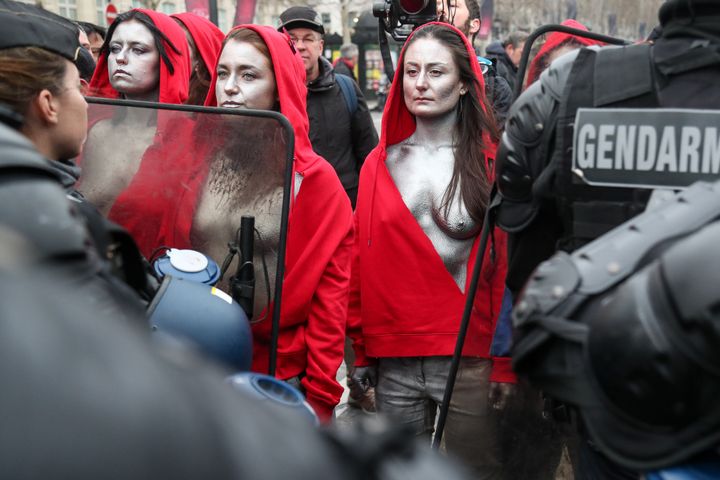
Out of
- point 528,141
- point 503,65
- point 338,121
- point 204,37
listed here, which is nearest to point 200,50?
point 204,37

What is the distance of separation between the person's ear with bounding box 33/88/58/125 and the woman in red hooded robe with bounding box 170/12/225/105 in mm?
2032

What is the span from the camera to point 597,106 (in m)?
1.92

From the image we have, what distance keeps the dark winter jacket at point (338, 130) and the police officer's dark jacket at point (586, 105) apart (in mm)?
2581

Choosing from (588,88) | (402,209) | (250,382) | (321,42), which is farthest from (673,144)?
(321,42)

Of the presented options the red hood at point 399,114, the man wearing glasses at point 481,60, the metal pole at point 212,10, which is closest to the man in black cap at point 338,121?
the man wearing glasses at point 481,60

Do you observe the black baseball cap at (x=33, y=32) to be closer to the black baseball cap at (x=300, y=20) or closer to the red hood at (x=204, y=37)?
the red hood at (x=204, y=37)

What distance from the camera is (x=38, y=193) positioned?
2.91 feet

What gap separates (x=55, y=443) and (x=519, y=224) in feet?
5.69

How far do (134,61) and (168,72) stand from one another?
15cm

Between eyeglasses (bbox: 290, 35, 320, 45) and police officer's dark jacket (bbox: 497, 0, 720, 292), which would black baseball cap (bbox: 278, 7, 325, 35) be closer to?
eyeglasses (bbox: 290, 35, 320, 45)

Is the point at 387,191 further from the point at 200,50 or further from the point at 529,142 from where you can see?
the point at 200,50

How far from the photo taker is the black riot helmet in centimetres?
113

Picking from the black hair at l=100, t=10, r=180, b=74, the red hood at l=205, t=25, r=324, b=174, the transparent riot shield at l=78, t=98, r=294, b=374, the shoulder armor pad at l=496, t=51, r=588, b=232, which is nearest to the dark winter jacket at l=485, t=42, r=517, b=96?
the black hair at l=100, t=10, r=180, b=74

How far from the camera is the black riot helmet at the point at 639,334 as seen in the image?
1.13 metres
